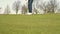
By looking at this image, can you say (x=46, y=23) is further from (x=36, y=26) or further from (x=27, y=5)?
(x=27, y=5)

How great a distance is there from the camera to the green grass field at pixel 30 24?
4.06 feet

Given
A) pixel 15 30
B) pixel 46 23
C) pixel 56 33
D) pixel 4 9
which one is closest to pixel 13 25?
pixel 15 30

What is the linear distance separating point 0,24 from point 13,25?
14 cm

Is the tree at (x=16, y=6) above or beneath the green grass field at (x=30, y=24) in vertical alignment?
above

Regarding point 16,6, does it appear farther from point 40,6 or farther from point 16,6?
point 40,6

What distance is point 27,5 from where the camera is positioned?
134 centimetres

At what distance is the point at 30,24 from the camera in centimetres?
127

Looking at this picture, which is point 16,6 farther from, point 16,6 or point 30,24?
point 30,24

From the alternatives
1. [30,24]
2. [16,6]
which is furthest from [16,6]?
[30,24]

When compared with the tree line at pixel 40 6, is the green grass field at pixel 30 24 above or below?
below

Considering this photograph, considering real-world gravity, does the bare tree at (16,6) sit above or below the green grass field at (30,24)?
above

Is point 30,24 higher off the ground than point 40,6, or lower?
lower

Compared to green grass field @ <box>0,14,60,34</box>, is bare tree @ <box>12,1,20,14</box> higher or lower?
higher

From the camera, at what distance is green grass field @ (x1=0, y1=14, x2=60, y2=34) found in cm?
124
